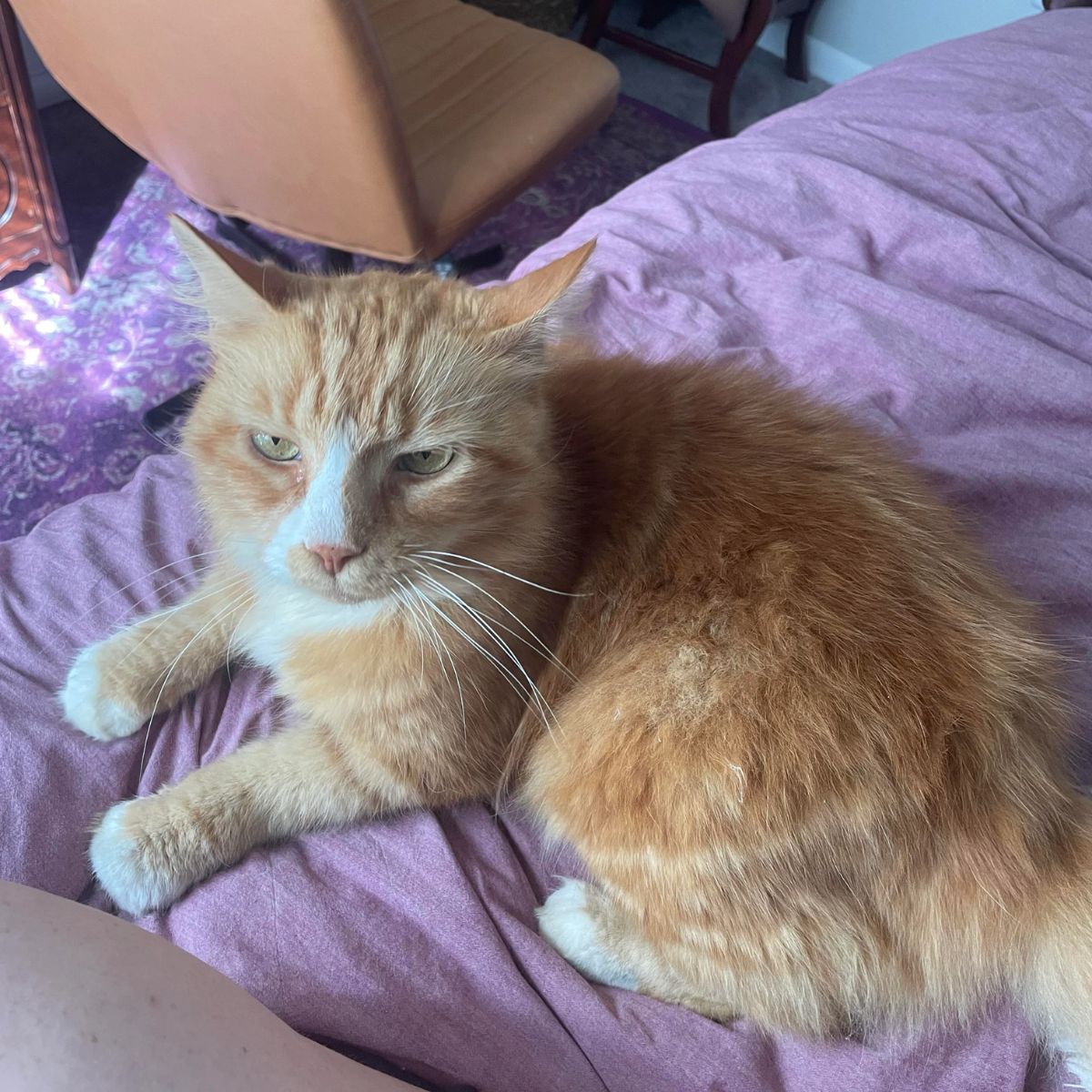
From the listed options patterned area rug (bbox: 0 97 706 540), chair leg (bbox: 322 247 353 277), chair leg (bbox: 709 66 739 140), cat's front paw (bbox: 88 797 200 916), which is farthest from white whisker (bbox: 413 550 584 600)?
chair leg (bbox: 709 66 739 140)

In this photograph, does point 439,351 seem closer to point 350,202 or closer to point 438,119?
point 350,202

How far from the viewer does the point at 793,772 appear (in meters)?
0.89

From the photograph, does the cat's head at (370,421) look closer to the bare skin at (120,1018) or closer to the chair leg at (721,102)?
the bare skin at (120,1018)

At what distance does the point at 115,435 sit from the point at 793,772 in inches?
77.2

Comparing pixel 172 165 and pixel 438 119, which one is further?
pixel 438 119

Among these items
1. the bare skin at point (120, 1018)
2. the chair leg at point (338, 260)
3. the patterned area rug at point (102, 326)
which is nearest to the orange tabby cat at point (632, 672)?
the bare skin at point (120, 1018)

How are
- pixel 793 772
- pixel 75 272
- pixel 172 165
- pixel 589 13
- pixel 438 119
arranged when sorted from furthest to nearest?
pixel 589 13 < pixel 75 272 < pixel 438 119 < pixel 172 165 < pixel 793 772

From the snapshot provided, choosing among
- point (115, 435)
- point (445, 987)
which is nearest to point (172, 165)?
point (115, 435)

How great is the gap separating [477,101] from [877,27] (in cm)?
272

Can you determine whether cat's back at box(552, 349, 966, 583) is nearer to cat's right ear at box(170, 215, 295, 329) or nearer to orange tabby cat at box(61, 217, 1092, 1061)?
orange tabby cat at box(61, 217, 1092, 1061)

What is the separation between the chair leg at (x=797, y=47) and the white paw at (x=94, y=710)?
13.2 ft

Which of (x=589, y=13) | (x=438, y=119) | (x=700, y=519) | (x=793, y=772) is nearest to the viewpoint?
(x=793, y=772)

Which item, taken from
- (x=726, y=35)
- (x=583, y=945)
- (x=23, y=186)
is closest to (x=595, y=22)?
(x=726, y=35)

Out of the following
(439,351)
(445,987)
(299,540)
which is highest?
(439,351)
